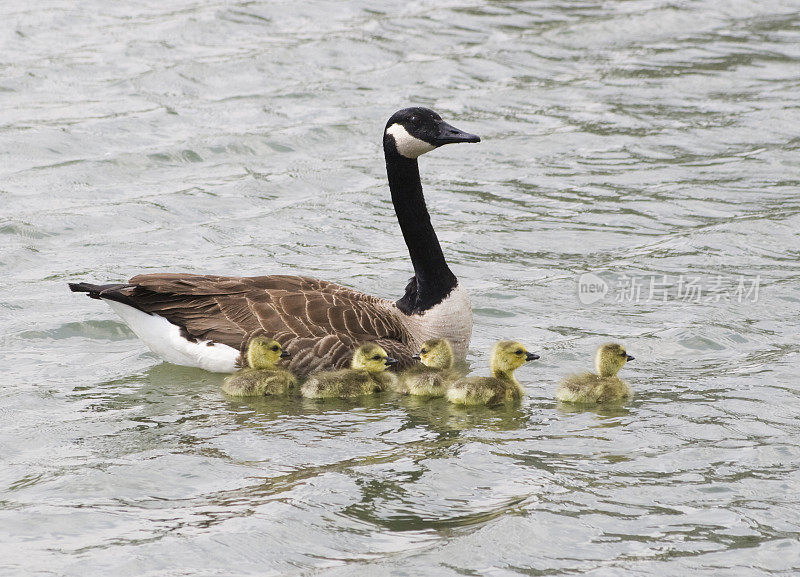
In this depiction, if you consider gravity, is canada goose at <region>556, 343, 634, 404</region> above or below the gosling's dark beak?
A: below

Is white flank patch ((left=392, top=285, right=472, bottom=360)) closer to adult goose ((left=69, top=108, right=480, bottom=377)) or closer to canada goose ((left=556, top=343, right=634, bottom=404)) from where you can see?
adult goose ((left=69, top=108, right=480, bottom=377))

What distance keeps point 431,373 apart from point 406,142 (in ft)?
6.47

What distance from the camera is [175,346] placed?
30.4ft

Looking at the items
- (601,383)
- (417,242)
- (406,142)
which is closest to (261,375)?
(417,242)

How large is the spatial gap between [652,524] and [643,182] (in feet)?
26.6

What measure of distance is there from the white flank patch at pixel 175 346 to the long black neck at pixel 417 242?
4.96ft

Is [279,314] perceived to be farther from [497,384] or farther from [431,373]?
[497,384]

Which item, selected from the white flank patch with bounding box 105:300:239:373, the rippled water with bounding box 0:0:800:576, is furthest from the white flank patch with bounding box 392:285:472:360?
the white flank patch with bounding box 105:300:239:373

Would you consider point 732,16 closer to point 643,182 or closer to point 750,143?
point 750,143

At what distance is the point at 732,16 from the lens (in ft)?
69.4

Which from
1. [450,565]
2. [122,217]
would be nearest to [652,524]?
[450,565]

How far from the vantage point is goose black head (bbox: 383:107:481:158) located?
9648mm

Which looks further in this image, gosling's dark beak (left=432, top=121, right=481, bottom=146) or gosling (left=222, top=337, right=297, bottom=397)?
gosling's dark beak (left=432, top=121, right=481, bottom=146)

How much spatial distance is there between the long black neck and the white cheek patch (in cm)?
6
